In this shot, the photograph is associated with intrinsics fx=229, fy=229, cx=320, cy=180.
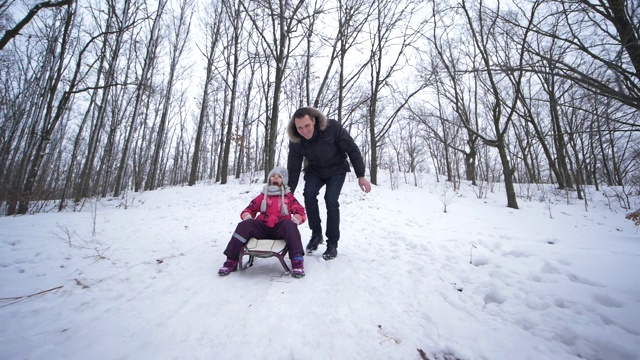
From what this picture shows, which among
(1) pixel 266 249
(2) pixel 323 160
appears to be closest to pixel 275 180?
(2) pixel 323 160

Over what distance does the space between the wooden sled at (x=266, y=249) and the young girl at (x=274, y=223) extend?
0.05 metres

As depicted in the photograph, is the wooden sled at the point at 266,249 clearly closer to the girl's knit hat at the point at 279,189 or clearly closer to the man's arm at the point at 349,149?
the girl's knit hat at the point at 279,189

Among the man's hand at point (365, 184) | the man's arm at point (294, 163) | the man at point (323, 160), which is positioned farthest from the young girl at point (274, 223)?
the man's hand at point (365, 184)

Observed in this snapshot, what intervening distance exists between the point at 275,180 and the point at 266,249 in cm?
87

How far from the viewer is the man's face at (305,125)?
2.61m

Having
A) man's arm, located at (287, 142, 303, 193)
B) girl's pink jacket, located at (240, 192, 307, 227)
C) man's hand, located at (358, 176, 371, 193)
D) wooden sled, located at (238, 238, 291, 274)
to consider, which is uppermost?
man's arm, located at (287, 142, 303, 193)

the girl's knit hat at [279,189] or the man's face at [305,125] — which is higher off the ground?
the man's face at [305,125]

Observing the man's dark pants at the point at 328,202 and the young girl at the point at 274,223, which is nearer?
the young girl at the point at 274,223

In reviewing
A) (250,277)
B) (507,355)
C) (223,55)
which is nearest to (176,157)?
(223,55)

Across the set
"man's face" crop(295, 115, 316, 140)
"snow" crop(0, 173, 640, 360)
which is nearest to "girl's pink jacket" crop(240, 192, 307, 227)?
"snow" crop(0, 173, 640, 360)

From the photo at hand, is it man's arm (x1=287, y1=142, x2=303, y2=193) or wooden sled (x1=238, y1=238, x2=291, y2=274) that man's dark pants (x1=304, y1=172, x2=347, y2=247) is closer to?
man's arm (x1=287, y1=142, x2=303, y2=193)

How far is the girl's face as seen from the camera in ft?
9.11

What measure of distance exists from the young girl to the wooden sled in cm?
5

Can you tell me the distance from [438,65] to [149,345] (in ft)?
37.1
